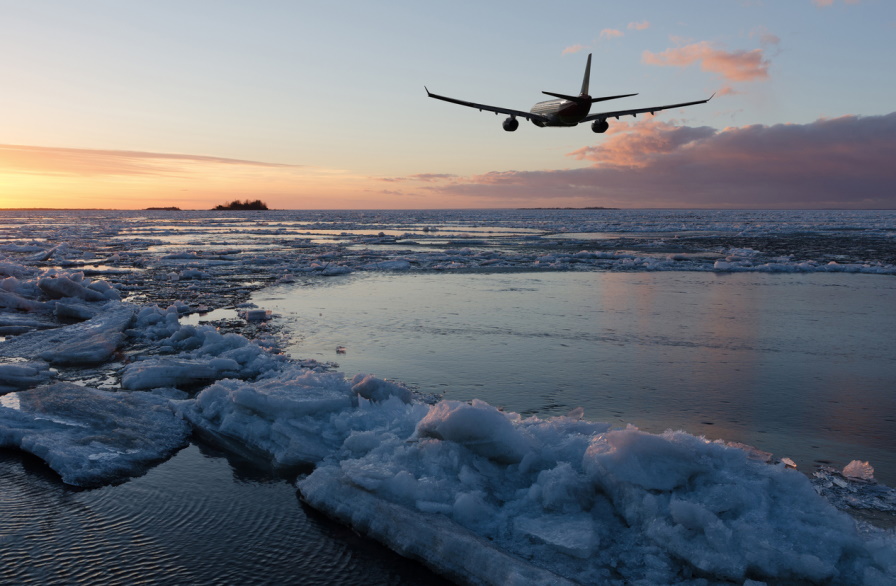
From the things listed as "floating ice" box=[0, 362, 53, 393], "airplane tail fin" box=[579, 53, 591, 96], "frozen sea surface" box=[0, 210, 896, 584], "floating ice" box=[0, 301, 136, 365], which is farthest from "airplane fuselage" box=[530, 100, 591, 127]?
"floating ice" box=[0, 362, 53, 393]

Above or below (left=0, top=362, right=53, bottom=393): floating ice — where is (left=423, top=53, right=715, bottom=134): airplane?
above

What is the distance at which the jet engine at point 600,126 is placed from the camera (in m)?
16.6

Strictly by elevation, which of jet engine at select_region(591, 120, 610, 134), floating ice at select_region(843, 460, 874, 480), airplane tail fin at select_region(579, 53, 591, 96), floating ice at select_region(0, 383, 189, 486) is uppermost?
airplane tail fin at select_region(579, 53, 591, 96)

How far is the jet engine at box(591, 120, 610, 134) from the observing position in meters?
16.6

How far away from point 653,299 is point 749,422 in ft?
34.6

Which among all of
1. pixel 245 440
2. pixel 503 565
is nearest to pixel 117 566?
pixel 245 440

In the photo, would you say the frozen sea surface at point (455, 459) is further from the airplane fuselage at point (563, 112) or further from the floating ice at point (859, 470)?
the airplane fuselage at point (563, 112)

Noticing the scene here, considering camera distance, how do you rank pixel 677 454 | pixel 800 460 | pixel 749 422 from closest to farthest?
pixel 677 454 → pixel 800 460 → pixel 749 422

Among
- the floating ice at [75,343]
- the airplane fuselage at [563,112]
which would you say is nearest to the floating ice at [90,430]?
the floating ice at [75,343]

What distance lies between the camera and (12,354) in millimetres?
10711

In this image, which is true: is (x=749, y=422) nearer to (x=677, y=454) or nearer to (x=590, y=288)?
(x=677, y=454)

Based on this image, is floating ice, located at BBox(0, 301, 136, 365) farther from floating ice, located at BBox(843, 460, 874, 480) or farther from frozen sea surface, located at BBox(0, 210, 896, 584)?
floating ice, located at BBox(843, 460, 874, 480)

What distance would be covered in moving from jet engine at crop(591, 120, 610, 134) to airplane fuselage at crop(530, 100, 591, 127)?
669mm

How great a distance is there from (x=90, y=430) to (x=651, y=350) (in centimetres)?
928
